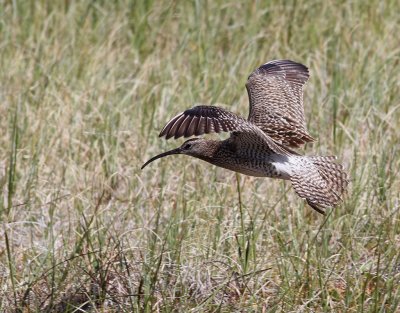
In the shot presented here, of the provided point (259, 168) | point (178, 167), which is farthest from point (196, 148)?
point (178, 167)

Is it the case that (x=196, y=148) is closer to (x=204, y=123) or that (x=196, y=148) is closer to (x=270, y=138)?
(x=270, y=138)

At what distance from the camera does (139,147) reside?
6527 mm

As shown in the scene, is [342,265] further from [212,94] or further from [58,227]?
[212,94]

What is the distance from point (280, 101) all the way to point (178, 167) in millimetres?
677

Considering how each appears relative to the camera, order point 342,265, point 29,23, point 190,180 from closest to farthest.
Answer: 1. point 342,265
2. point 190,180
3. point 29,23

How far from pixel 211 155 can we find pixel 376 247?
97cm

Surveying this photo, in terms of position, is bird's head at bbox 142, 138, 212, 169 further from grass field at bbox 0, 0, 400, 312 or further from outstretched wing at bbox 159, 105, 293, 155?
outstretched wing at bbox 159, 105, 293, 155

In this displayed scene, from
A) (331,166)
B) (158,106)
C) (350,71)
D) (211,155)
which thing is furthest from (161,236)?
(350,71)

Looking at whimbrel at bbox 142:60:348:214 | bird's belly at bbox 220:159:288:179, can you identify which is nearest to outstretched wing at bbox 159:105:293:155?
whimbrel at bbox 142:60:348:214

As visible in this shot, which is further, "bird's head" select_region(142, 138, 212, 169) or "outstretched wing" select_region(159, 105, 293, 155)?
"bird's head" select_region(142, 138, 212, 169)

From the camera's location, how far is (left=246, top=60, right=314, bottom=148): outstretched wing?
604cm

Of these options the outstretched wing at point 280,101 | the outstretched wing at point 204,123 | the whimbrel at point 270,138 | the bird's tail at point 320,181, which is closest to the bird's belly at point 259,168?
the whimbrel at point 270,138

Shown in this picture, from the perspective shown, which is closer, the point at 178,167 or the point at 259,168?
the point at 259,168

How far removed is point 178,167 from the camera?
635cm
